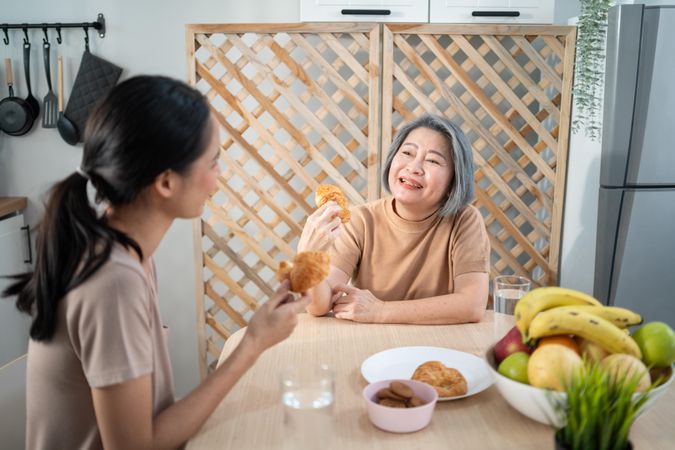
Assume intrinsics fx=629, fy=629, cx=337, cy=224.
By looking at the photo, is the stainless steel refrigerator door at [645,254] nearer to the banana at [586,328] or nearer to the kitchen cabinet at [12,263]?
the banana at [586,328]

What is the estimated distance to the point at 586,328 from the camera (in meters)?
0.94

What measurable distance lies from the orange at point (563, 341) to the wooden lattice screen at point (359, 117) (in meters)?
1.62

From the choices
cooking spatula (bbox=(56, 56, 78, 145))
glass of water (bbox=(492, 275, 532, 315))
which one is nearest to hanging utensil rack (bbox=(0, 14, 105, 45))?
cooking spatula (bbox=(56, 56, 78, 145))

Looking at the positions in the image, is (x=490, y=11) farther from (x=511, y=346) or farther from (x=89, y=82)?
(x=511, y=346)

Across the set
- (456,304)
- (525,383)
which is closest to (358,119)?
(456,304)

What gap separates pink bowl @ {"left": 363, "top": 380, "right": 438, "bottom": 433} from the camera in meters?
0.96

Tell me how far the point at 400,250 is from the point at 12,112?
1827mm

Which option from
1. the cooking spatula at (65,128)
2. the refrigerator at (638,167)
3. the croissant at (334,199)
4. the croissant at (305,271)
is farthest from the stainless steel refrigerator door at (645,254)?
the cooking spatula at (65,128)

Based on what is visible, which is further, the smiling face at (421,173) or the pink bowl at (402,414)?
the smiling face at (421,173)

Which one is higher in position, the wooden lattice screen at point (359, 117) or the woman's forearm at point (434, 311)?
the wooden lattice screen at point (359, 117)

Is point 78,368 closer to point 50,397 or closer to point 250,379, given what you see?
point 50,397

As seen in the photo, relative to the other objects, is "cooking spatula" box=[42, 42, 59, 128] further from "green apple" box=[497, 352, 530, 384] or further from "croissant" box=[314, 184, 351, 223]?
"green apple" box=[497, 352, 530, 384]

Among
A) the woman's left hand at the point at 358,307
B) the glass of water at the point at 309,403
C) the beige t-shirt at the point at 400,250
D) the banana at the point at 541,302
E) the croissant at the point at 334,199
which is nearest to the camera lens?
the glass of water at the point at 309,403

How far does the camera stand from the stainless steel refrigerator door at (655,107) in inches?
82.6
